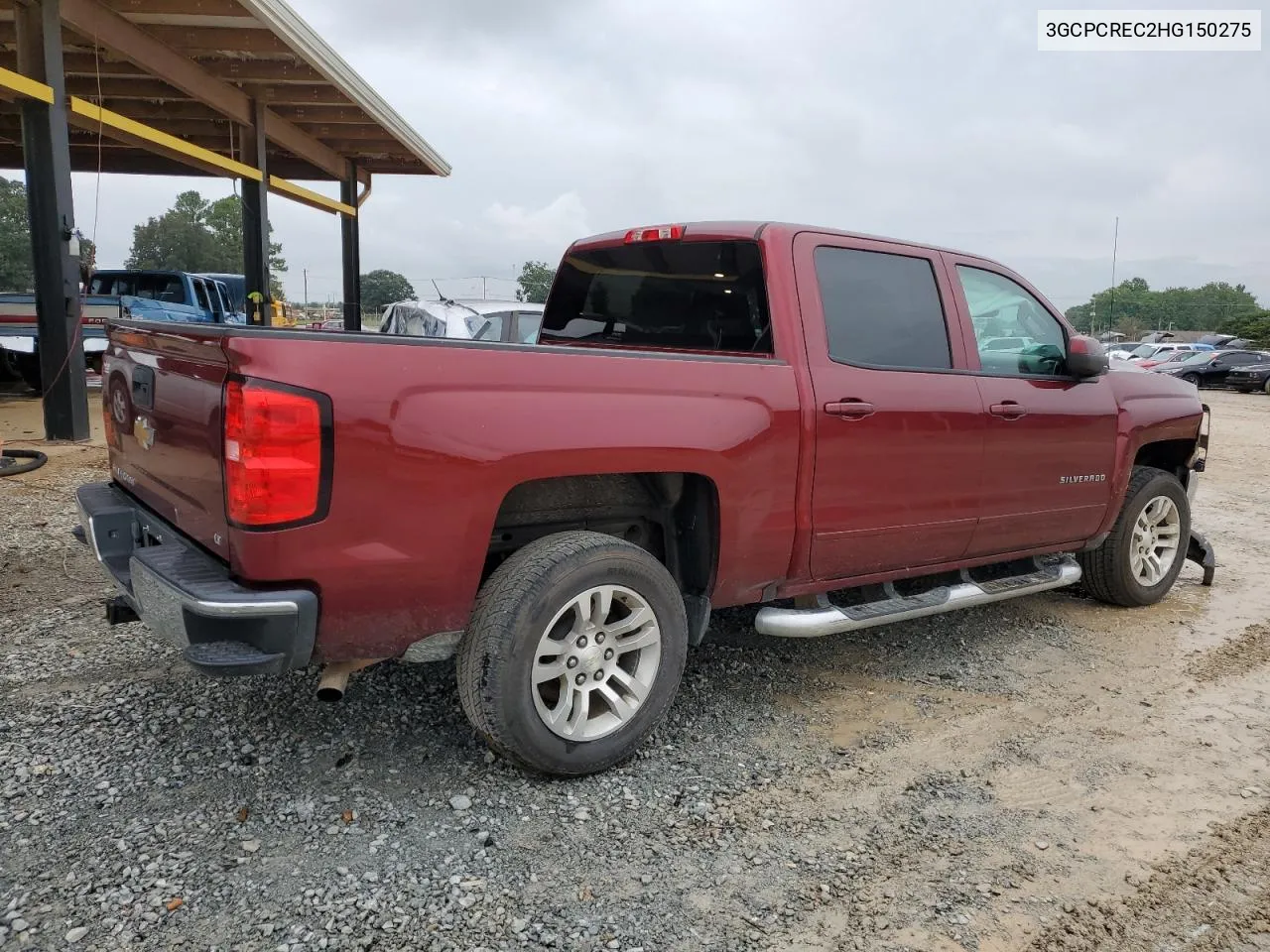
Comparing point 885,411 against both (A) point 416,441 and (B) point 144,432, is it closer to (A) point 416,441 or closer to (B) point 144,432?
(A) point 416,441

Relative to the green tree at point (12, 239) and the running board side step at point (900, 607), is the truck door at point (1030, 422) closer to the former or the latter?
the running board side step at point (900, 607)

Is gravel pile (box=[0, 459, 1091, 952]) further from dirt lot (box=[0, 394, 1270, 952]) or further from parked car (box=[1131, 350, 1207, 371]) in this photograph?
parked car (box=[1131, 350, 1207, 371])

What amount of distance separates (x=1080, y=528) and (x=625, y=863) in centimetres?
316

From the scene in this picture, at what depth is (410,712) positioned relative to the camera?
Answer: 11.3ft

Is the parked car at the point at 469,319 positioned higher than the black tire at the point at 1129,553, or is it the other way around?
the parked car at the point at 469,319

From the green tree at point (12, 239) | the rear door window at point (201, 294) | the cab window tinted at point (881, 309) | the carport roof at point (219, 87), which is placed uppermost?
the green tree at point (12, 239)

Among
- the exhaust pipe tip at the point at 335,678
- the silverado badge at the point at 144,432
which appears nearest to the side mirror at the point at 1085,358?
the exhaust pipe tip at the point at 335,678

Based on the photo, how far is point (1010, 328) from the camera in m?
4.39

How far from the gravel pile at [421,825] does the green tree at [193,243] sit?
7010cm

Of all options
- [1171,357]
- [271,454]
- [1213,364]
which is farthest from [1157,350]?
[271,454]

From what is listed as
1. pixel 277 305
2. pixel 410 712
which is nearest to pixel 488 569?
pixel 410 712

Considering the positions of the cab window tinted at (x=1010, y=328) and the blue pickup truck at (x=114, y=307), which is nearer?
the cab window tinted at (x=1010, y=328)

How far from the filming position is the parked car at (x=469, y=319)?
10.5 meters

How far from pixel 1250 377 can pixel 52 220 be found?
31556 mm
